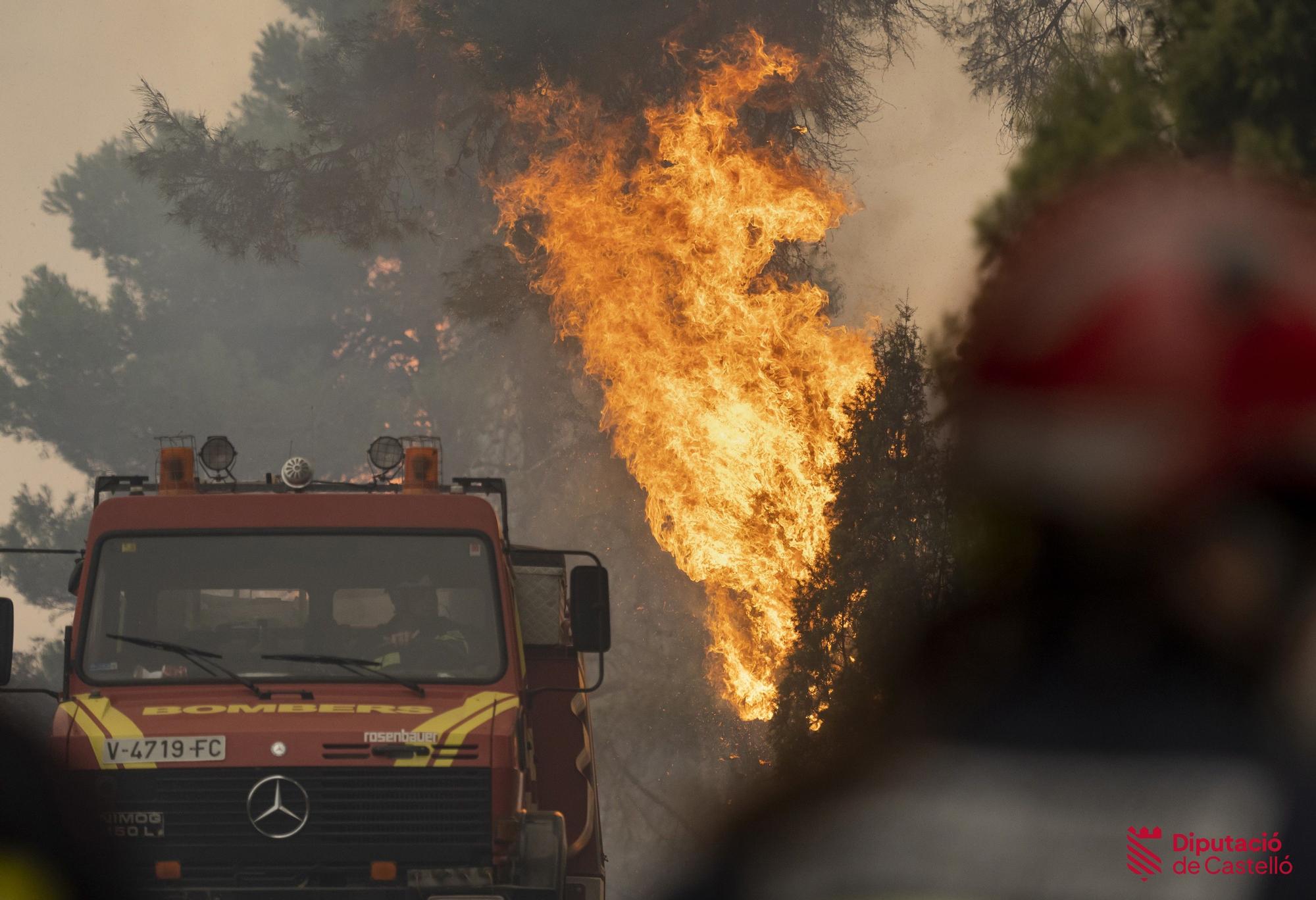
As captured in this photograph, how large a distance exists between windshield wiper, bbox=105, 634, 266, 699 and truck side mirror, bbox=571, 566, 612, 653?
186 centimetres

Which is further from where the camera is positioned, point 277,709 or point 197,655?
point 197,655

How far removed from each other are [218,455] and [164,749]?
7.48 ft

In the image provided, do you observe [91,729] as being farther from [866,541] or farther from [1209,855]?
[866,541]

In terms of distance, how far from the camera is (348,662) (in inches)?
355

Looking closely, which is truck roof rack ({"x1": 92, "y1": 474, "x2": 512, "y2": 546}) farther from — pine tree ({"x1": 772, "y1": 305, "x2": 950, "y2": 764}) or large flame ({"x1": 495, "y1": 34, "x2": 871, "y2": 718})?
large flame ({"x1": 495, "y1": 34, "x2": 871, "y2": 718})

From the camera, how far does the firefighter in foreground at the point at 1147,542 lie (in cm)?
742

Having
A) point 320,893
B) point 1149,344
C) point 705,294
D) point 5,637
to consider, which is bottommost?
point 320,893

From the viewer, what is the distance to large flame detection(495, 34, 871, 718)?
22.4 metres

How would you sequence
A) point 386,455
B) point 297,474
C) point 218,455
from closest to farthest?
point 297,474 → point 218,455 → point 386,455

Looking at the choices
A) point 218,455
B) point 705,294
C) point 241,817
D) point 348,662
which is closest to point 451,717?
point 348,662

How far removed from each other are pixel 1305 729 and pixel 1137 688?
49.7 inches

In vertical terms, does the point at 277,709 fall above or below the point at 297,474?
below

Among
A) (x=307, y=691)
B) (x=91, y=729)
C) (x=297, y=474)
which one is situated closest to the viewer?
(x=91, y=729)

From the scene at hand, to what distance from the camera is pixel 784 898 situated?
16.1 metres
